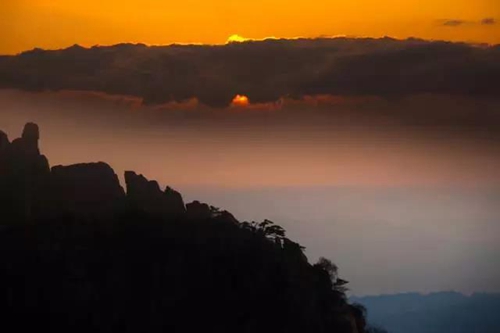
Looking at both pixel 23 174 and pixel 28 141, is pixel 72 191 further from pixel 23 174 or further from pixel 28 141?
pixel 28 141

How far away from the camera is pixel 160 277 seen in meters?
67.4

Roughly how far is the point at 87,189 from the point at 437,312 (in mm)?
113132

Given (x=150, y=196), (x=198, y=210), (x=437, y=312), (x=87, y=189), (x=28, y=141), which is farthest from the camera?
(x=437, y=312)

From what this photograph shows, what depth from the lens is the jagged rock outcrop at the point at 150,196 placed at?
7894cm

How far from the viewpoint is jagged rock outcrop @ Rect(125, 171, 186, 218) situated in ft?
259

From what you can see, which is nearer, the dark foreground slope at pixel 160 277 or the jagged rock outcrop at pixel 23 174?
the dark foreground slope at pixel 160 277

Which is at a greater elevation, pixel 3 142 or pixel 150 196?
pixel 3 142

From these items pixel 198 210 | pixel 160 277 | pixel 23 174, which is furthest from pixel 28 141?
pixel 160 277

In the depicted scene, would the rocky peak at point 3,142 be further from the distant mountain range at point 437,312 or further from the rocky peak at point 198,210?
the distant mountain range at point 437,312

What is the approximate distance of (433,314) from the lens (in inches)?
7544

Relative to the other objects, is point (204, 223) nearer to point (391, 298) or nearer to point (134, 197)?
point (134, 197)

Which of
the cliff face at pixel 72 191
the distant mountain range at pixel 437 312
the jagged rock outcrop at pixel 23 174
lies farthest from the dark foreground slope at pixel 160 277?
the distant mountain range at pixel 437 312

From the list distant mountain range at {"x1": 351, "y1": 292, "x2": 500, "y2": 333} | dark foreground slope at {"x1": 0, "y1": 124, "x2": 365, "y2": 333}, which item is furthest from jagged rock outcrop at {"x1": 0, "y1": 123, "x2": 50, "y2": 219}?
distant mountain range at {"x1": 351, "y1": 292, "x2": 500, "y2": 333}

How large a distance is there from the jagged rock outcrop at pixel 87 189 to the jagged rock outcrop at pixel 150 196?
0.99 meters
